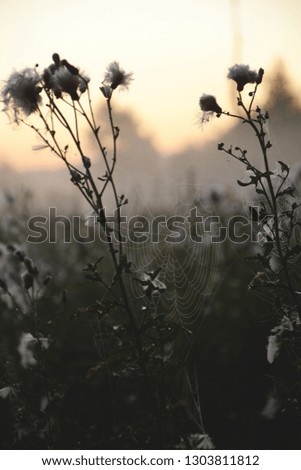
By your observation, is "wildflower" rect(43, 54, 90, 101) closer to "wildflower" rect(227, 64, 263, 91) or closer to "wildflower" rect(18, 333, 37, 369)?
"wildflower" rect(227, 64, 263, 91)

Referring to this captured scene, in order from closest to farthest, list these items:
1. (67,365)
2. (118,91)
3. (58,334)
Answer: (118,91) → (67,365) → (58,334)

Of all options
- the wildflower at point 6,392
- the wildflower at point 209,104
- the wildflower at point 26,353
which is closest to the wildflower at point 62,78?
the wildflower at point 209,104

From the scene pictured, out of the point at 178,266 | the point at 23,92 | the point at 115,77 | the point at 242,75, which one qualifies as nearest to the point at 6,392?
the point at 23,92

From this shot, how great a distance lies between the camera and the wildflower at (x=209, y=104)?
6.98 feet

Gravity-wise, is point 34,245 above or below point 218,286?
above

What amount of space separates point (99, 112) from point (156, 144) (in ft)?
2.27

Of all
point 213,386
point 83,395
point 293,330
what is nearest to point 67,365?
point 83,395

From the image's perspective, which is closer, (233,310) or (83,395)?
(83,395)

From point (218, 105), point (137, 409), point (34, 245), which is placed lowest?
point (137, 409)

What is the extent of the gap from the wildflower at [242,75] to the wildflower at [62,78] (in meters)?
0.49

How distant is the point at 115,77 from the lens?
7.00 ft

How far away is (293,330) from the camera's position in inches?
80.9

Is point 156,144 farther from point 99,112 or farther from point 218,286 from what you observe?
point 218,286

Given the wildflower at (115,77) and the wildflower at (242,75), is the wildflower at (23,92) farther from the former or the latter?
the wildflower at (242,75)
